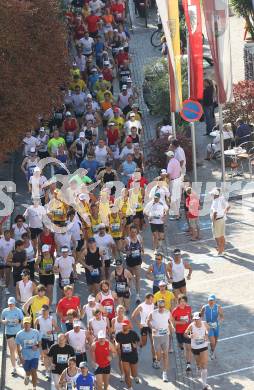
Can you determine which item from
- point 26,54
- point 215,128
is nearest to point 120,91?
point 215,128

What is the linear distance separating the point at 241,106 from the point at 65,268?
33.4 ft

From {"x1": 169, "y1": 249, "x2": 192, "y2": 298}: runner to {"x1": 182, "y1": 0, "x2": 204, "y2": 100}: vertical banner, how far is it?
6468 millimetres

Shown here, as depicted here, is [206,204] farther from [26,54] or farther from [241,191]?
[26,54]

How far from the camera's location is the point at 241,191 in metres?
34.3

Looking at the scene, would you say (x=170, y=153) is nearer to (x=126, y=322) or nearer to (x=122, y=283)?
(x=122, y=283)

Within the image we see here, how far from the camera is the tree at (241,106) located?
121 ft

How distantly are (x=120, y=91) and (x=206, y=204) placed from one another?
365 inches

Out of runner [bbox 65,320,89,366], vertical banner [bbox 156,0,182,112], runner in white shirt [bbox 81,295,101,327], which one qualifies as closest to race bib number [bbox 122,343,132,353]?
runner [bbox 65,320,89,366]

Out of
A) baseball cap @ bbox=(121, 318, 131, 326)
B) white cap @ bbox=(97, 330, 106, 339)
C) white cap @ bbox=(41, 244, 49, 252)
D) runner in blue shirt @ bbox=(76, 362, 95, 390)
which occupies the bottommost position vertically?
runner in blue shirt @ bbox=(76, 362, 95, 390)

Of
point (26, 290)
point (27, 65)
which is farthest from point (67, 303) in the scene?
point (27, 65)

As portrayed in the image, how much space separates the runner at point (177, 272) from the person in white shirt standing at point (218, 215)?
2878 millimetres

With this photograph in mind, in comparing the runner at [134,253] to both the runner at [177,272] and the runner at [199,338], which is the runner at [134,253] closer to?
the runner at [177,272]

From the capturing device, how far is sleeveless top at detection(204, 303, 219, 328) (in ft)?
85.0

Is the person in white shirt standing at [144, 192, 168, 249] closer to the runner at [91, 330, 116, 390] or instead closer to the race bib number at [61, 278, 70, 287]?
the race bib number at [61, 278, 70, 287]
